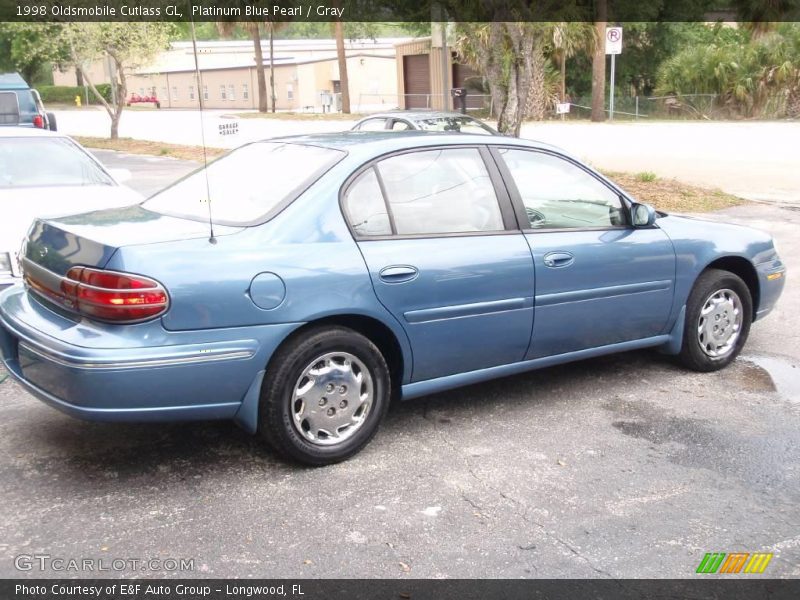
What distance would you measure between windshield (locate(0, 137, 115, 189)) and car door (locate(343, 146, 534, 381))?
4.10 metres

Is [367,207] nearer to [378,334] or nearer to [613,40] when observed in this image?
[378,334]

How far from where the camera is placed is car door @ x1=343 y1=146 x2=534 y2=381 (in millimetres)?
4309

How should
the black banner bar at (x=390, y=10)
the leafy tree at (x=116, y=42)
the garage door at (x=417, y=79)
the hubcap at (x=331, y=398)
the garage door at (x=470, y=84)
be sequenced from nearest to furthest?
the hubcap at (x=331, y=398), the black banner bar at (x=390, y=10), the leafy tree at (x=116, y=42), the garage door at (x=470, y=84), the garage door at (x=417, y=79)

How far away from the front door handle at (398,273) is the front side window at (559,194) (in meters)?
0.87

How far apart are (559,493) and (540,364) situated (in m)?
1.07

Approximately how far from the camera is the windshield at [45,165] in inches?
298

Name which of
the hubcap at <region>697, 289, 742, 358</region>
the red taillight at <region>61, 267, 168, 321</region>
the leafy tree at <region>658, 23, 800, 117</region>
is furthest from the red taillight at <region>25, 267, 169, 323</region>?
the leafy tree at <region>658, 23, 800, 117</region>

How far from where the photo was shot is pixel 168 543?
3.47m

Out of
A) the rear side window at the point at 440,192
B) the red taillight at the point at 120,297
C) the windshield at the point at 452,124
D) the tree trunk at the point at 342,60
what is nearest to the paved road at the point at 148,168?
the windshield at the point at 452,124

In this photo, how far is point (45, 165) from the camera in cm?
779

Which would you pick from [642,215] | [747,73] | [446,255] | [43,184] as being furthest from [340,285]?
[747,73]

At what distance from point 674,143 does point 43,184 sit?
67.1 feet

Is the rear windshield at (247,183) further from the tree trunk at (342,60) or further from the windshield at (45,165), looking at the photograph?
→ the tree trunk at (342,60)

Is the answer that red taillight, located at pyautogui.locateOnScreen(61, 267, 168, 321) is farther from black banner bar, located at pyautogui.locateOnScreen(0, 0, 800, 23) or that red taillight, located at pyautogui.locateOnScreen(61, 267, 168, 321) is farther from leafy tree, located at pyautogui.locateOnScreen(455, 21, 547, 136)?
leafy tree, located at pyautogui.locateOnScreen(455, 21, 547, 136)
